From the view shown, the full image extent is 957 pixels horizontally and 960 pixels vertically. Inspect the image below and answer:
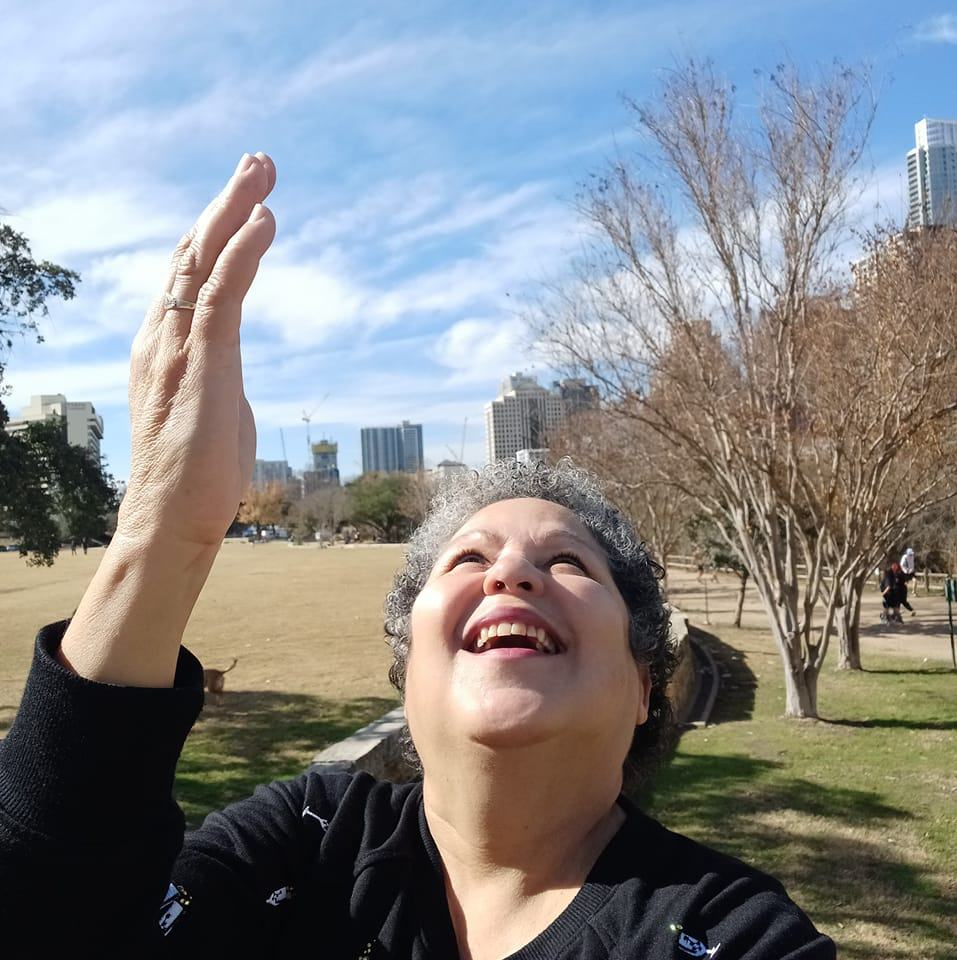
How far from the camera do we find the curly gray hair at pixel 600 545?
1862 millimetres

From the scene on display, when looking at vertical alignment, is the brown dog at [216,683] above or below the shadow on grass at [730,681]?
above

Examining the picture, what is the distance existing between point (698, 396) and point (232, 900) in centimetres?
856

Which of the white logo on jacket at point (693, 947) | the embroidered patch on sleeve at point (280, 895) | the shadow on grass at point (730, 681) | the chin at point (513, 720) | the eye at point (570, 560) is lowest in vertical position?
the shadow on grass at point (730, 681)

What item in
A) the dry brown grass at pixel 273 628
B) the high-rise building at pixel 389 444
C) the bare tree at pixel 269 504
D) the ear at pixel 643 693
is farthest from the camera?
the high-rise building at pixel 389 444

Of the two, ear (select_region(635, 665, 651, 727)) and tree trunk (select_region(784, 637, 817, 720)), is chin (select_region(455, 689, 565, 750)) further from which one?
tree trunk (select_region(784, 637, 817, 720))

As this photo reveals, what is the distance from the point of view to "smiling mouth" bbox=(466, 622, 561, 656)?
60.7 inches

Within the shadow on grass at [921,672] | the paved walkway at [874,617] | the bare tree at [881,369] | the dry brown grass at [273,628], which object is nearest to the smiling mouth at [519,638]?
the bare tree at [881,369]

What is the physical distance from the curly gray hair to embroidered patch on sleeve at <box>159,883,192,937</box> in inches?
25.9

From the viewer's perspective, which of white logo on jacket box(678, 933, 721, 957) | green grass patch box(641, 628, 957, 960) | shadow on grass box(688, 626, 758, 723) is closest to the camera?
white logo on jacket box(678, 933, 721, 957)

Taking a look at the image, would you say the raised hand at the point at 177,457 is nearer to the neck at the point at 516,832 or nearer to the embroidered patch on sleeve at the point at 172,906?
the embroidered patch on sleeve at the point at 172,906

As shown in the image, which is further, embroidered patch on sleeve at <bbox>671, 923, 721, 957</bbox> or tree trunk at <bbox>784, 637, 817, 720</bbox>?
tree trunk at <bbox>784, 637, 817, 720</bbox>

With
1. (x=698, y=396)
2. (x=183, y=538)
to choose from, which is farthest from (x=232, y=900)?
Result: (x=698, y=396)

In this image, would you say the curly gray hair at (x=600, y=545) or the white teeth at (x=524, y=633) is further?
the curly gray hair at (x=600, y=545)

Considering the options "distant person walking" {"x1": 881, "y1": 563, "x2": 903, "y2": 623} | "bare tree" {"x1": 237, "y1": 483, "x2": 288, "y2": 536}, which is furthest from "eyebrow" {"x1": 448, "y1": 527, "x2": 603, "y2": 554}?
"bare tree" {"x1": 237, "y1": 483, "x2": 288, "y2": 536}
